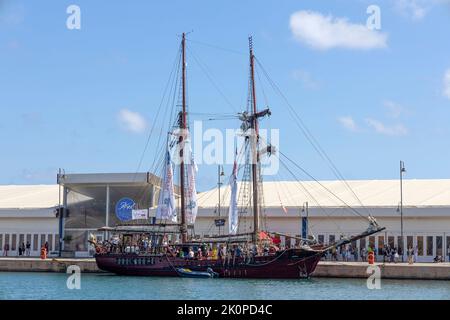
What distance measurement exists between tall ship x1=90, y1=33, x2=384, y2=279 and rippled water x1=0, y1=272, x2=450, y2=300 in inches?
103

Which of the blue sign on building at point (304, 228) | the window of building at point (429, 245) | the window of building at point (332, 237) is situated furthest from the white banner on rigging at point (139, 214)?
the window of building at point (429, 245)

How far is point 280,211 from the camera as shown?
2977 inches

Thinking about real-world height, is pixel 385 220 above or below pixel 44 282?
above

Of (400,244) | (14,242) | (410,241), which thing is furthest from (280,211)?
(14,242)

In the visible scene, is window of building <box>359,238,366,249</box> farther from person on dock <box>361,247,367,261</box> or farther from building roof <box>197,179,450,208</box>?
building roof <box>197,179,450,208</box>

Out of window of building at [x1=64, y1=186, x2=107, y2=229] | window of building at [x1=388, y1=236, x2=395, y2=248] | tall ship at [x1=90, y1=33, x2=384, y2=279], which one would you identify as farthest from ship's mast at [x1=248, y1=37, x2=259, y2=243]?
window of building at [x1=64, y1=186, x2=107, y2=229]

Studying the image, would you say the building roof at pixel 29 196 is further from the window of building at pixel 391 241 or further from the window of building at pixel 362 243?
the window of building at pixel 391 241

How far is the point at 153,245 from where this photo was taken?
224 feet

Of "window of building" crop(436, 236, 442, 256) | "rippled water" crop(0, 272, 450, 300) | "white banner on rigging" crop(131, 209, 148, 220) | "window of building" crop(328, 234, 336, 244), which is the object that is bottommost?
"rippled water" crop(0, 272, 450, 300)

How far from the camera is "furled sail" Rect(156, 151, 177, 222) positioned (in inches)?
2707

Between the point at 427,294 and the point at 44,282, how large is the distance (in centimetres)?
2548
